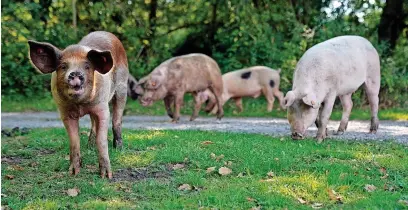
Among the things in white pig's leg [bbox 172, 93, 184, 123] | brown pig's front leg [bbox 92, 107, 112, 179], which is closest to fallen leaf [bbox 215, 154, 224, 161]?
brown pig's front leg [bbox 92, 107, 112, 179]

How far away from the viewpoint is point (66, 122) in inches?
283

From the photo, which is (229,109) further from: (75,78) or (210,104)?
(75,78)

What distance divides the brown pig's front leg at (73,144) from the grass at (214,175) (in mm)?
113

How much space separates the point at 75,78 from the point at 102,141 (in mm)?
963

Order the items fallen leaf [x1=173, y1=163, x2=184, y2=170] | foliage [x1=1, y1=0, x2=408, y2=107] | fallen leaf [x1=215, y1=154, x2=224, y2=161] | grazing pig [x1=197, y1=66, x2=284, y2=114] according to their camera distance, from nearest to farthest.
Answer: fallen leaf [x1=173, y1=163, x2=184, y2=170] → fallen leaf [x1=215, y1=154, x2=224, y2=161] → grazing pig [x1=197, y1=66, x2=284, y2=114] → foliage [x1=1, y1=0, x2=408, y2=107]

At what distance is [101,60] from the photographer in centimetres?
660

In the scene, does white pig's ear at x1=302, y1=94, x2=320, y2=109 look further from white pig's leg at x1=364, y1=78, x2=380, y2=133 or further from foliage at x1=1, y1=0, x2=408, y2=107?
foliage at x1=1, y1=0, x2=408, y2=107

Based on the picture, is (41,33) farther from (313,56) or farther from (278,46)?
(313,56)

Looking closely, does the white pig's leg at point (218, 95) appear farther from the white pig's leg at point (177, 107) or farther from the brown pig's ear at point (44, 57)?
the brown pig's ear at point (44, 57)

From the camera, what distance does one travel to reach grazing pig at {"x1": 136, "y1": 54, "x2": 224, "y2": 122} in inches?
604

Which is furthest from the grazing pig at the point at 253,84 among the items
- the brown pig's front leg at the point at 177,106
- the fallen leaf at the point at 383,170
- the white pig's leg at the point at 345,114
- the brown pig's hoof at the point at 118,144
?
the fallen leaf at the point at 383,170

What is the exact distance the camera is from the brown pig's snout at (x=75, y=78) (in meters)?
6.35

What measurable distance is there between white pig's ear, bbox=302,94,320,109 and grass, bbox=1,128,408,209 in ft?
2.33

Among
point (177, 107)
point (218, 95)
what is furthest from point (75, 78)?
point (218, 95)
